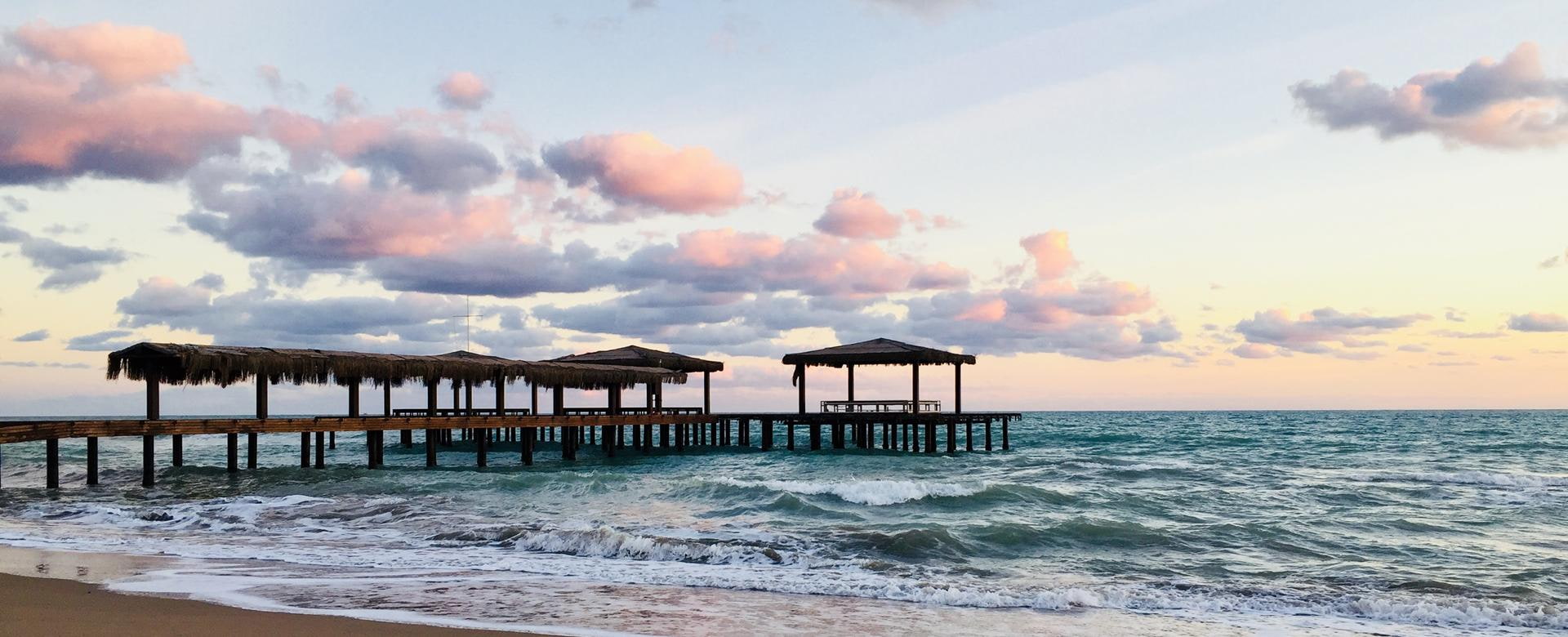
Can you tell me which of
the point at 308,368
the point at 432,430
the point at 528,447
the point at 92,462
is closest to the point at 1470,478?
the point at 528,447

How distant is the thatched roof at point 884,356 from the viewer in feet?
117

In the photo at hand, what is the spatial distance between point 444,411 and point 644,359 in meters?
6.92

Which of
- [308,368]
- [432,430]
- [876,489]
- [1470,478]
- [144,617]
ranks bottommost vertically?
[1470,478]

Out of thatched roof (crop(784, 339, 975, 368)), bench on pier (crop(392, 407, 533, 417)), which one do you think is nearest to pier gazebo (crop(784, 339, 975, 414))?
thatched roof (crop(784, 339, 975, 368))

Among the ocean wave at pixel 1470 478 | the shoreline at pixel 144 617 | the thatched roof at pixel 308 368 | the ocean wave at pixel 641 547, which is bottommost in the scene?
the ocean wave at pixel 1470 478

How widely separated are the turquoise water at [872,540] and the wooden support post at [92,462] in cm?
32

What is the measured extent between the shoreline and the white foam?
12.1 metres

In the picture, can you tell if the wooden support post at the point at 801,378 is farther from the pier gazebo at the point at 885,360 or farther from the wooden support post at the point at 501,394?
the wooden support post at the point at 501,394

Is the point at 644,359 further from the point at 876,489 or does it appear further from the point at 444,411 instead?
the point at 876,489

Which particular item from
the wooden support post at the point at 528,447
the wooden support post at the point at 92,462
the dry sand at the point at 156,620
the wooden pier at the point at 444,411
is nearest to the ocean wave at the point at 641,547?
the dry sand at the point at 156,620

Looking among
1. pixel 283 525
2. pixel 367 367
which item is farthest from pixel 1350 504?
pixel 367 367

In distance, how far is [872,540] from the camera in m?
14.6

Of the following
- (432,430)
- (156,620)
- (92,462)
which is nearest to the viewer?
(156,620)

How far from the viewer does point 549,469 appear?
29.6 m
